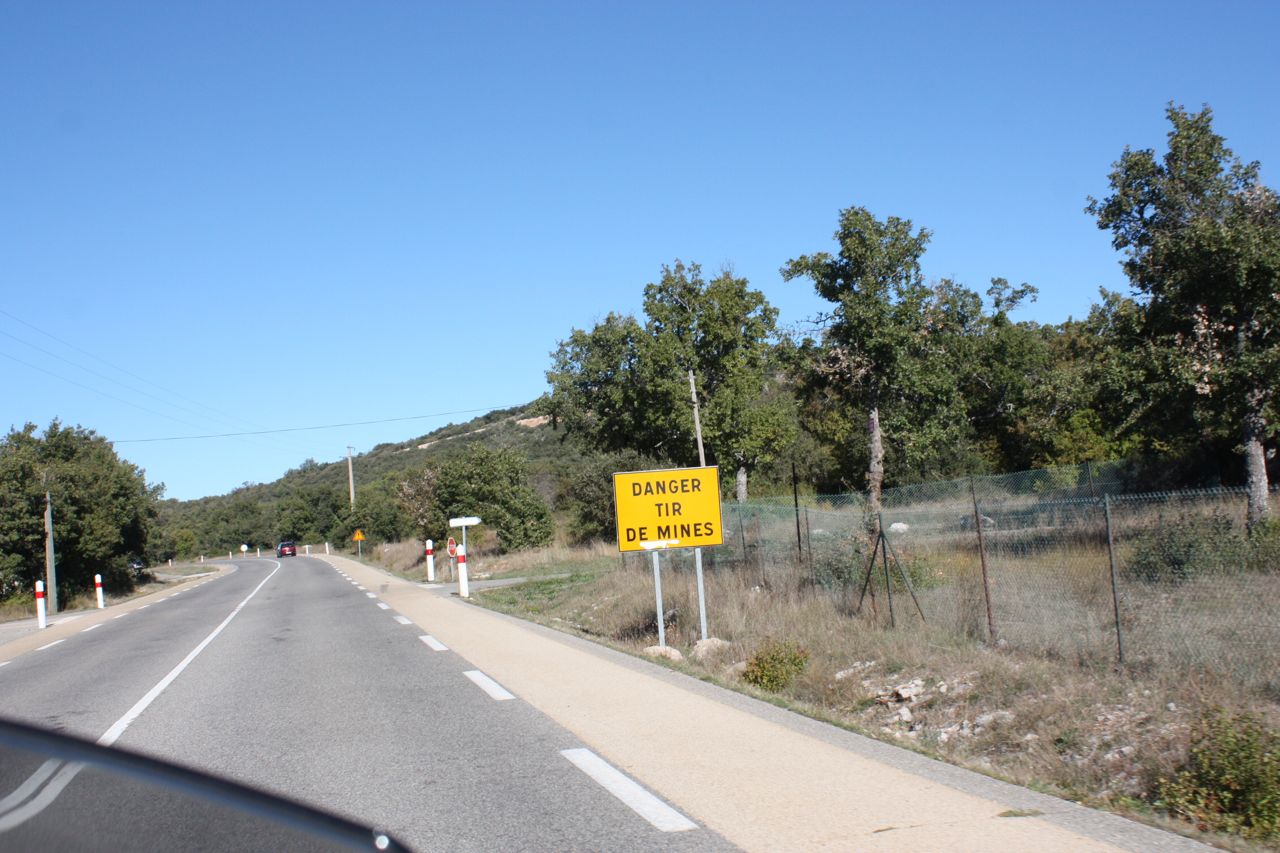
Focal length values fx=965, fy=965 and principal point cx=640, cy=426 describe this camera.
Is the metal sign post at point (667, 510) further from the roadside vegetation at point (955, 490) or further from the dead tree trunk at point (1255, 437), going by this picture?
the dead tree trunk at point (1255, 437)

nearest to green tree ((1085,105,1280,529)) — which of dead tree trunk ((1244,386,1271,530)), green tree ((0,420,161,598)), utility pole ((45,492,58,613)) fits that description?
dead tree trunk ((1244,386,1271,530))

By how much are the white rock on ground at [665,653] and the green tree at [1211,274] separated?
10.3 meters

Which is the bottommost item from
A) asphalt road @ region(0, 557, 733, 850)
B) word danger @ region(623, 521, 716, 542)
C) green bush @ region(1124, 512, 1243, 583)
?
asphalt road @ region(0, 557, 733, 850)

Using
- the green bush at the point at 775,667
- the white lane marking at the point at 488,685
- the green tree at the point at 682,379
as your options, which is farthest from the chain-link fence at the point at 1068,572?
the green tree at the point at 682,379

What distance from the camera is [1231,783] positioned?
537 centimetres

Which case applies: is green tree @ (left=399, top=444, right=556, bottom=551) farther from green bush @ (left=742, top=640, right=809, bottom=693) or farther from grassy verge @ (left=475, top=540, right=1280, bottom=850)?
green bush @ (left=742, top=640, right=809, bottom=693)

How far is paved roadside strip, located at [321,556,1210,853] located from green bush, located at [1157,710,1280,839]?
0.63 meters

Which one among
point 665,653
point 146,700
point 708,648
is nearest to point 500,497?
point 708,648

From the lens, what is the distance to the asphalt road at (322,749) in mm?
1794

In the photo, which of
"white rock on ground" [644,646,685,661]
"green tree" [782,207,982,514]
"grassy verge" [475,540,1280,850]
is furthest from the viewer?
"green tree" [782,207,982,514]

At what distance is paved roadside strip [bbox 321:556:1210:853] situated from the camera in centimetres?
470

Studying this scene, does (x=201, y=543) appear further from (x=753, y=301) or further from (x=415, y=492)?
(x=753, y=301)

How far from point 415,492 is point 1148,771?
2335 inches

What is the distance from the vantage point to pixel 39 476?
38.1 metres
